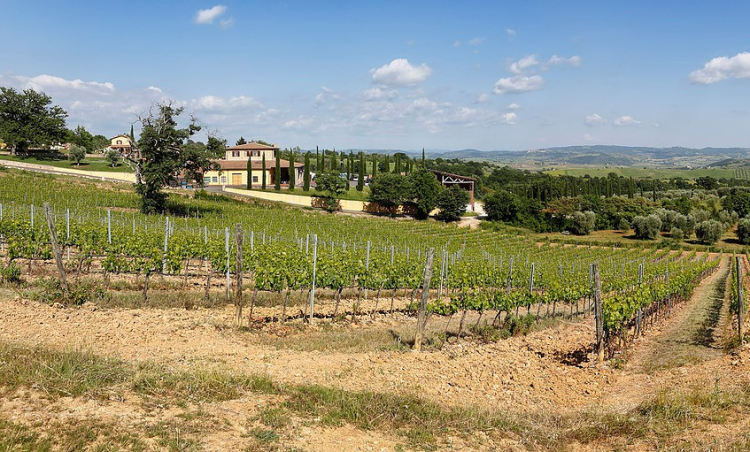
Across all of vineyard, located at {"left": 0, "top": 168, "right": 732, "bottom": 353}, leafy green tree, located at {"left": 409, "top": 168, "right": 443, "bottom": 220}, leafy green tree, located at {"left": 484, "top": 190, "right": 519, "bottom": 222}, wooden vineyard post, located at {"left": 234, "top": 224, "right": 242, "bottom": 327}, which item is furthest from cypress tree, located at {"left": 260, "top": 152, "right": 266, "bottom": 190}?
wooden vineyard post, located at {"left": 234, "top": 224, "right": 242, "bottom": 327}

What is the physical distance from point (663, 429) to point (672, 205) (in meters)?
73.6

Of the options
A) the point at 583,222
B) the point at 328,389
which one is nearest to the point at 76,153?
the point at 583,222

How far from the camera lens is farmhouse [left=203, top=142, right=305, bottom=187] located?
216 ft

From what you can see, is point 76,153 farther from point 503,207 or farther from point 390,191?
point 503,207

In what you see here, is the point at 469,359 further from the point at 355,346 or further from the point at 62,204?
the point at 62,204

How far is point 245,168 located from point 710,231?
181ft

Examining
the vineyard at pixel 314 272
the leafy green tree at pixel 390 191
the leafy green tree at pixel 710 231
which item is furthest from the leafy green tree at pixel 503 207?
Result: the vineyard at pixel 314 272

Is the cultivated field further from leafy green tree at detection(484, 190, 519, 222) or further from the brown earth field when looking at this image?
leafy green tree at detection(484, 190, 519, 222)

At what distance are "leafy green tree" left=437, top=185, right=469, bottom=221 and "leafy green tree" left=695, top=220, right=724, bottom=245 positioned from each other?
1013 inches

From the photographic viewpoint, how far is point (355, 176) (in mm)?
97312

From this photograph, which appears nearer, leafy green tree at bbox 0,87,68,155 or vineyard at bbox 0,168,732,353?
vineyard at bbox 0,168,732,353

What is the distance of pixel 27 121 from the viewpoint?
67.1 metres

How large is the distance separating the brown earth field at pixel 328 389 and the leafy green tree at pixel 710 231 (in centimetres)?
5040

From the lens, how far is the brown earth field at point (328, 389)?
6059 millimetres
